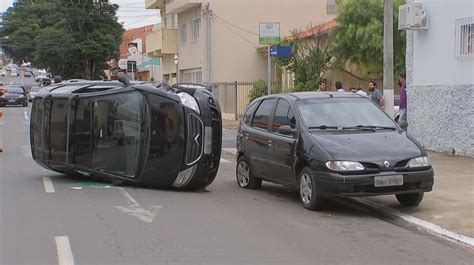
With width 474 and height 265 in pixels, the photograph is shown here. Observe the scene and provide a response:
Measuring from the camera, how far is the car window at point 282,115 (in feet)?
31.6

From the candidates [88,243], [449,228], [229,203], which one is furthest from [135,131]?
[449,228]

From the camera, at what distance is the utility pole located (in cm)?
1363

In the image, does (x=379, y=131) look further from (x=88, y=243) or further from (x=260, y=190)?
(x=88, y=243)

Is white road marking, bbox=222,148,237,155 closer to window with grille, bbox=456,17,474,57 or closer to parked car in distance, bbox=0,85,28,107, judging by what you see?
window with grille, bbox=456,17,474,57

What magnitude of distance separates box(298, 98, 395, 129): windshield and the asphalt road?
125 cm

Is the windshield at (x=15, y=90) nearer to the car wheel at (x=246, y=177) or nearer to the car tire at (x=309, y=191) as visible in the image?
the car wheel at (x=246, y=177)

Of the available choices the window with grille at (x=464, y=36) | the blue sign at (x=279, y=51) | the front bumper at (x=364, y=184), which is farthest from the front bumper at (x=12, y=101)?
the front bumper at (x=364, y=184)

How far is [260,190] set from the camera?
10859mm

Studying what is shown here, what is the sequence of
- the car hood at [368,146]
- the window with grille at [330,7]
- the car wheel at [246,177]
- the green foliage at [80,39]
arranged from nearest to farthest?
the car hood at [368,146] < the car wheel at [246,177] < the window with grille at [330,7] < the green foliage at [80,39]

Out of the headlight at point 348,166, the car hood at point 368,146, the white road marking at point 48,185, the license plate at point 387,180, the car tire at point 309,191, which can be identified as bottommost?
the white road marking at point 48,185

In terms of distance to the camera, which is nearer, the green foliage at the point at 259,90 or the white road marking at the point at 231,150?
the white road marking at the point at 231,150

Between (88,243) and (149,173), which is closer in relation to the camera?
(88,243)

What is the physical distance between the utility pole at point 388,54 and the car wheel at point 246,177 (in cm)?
408

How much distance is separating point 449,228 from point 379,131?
→ 6.07 ft
